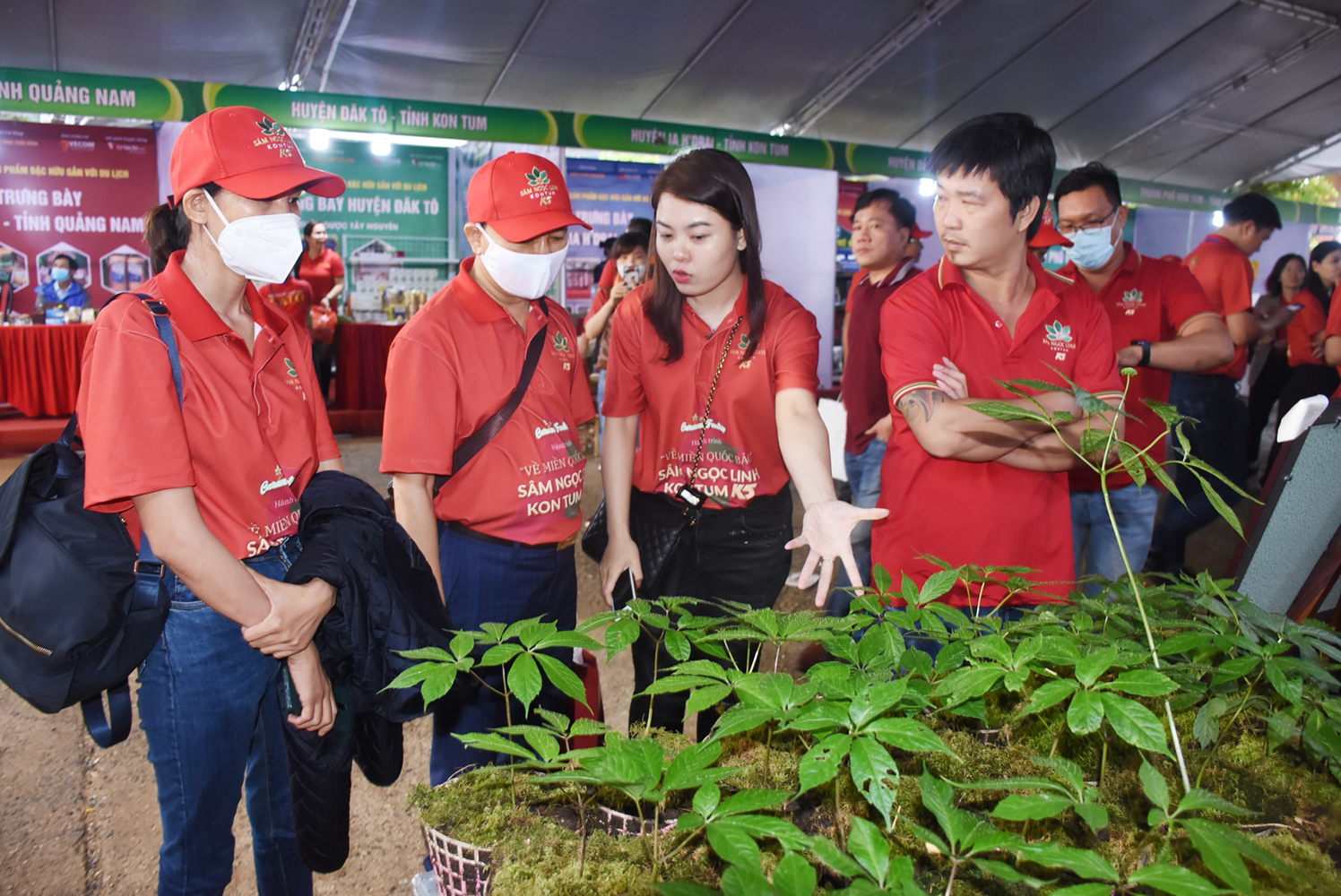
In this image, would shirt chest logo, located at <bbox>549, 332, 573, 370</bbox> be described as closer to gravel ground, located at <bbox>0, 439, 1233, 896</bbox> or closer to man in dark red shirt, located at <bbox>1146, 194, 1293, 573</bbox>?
gravel ground, located at <bbox>0, 439, 1233, 896</bbox>

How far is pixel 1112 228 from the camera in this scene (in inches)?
106

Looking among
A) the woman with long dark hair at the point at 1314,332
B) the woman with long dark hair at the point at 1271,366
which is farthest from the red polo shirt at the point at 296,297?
the woman with long dark hair at the point at 1271,366

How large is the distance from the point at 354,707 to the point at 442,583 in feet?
1.23

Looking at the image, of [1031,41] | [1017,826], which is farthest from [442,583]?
[1031,41]

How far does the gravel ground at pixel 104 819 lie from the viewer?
216 cm

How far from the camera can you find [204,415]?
4.59 feet

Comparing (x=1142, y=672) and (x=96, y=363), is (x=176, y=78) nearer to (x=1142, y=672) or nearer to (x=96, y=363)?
(x=96, y=363)

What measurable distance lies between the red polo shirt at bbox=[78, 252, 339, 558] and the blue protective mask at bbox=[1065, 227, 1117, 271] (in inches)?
92.7

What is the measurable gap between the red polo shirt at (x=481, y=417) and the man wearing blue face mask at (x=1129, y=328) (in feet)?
5.27

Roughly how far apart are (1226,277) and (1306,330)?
2.10m

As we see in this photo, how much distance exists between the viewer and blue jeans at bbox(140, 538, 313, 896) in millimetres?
1445

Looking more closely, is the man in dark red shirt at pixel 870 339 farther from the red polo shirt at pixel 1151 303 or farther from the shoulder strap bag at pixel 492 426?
the shoulder strap bag at pixel 492 426

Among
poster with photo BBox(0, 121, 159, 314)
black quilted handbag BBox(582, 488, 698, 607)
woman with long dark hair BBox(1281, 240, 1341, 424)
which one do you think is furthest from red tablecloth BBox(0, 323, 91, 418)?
woman with long dark hair BBox(1281, 240, 1341, 424)

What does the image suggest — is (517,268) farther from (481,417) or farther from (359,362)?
(359,362)
